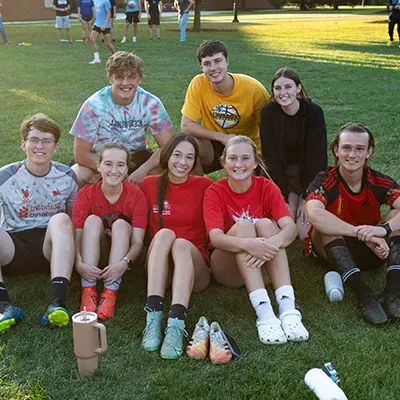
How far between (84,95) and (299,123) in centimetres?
653

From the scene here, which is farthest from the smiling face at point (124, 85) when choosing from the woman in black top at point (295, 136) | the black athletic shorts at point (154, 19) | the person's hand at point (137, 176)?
the black athletic shorts at point (154, 19)

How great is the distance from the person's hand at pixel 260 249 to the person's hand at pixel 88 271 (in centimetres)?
89

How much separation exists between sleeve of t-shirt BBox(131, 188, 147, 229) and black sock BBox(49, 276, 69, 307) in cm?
59

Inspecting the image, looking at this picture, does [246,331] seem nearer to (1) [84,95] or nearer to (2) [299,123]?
(2) [299,123]

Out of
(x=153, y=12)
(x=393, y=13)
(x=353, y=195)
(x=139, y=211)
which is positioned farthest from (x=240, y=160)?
(x=153, y=12)

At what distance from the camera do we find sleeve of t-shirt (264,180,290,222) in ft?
12.1

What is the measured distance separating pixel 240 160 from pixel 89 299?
1.22 meters

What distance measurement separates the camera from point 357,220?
400 cm

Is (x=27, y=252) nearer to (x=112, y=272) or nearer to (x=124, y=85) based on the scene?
(x=112, y=272)

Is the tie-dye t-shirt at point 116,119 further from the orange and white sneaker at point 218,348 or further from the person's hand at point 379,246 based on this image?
the orange and white sneaker at point 218,348

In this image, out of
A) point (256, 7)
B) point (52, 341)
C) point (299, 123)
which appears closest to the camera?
point (52, 341)

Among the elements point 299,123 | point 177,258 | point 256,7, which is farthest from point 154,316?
point 256,7

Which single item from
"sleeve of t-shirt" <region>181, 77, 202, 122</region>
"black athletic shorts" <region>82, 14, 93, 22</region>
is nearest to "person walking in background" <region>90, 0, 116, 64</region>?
"black athletic shorts" <region>82, 14, 93, 22</region>

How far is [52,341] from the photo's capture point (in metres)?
3.21
